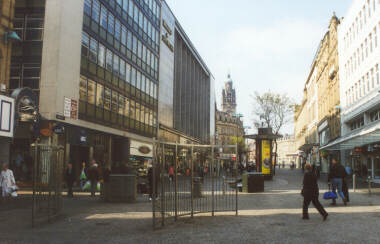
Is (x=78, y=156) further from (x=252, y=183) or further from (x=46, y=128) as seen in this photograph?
(x=252, y=183)

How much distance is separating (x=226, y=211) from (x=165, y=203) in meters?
2.79

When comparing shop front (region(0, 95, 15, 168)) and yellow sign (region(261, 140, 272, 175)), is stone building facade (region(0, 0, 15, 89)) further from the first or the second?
yellow sign (region(261, 140, 272, 175))

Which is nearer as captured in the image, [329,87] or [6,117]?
[6,117]

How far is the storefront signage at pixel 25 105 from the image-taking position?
1868cm

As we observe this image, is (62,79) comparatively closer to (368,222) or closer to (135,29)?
(135,29)

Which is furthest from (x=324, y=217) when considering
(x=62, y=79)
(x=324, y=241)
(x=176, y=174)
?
(x=62, y=79)

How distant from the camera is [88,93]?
27.6 m

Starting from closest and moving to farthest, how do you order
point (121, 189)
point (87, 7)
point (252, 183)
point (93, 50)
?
point (121, 189) → point (252, 183) → point (87, 7) → point (93, 50)

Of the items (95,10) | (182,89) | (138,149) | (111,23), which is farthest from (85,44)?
(182,89)

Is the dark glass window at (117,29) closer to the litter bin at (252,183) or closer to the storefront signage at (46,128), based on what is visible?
the storefront signage at (46,128)

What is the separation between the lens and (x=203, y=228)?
31.3 feet

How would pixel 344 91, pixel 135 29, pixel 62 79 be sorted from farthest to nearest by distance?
1. pixel 344 91
2. pixel 135 29
3. pixel 62 79

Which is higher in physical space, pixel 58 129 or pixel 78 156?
pixel 58 129

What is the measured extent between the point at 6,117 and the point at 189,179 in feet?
27.0
